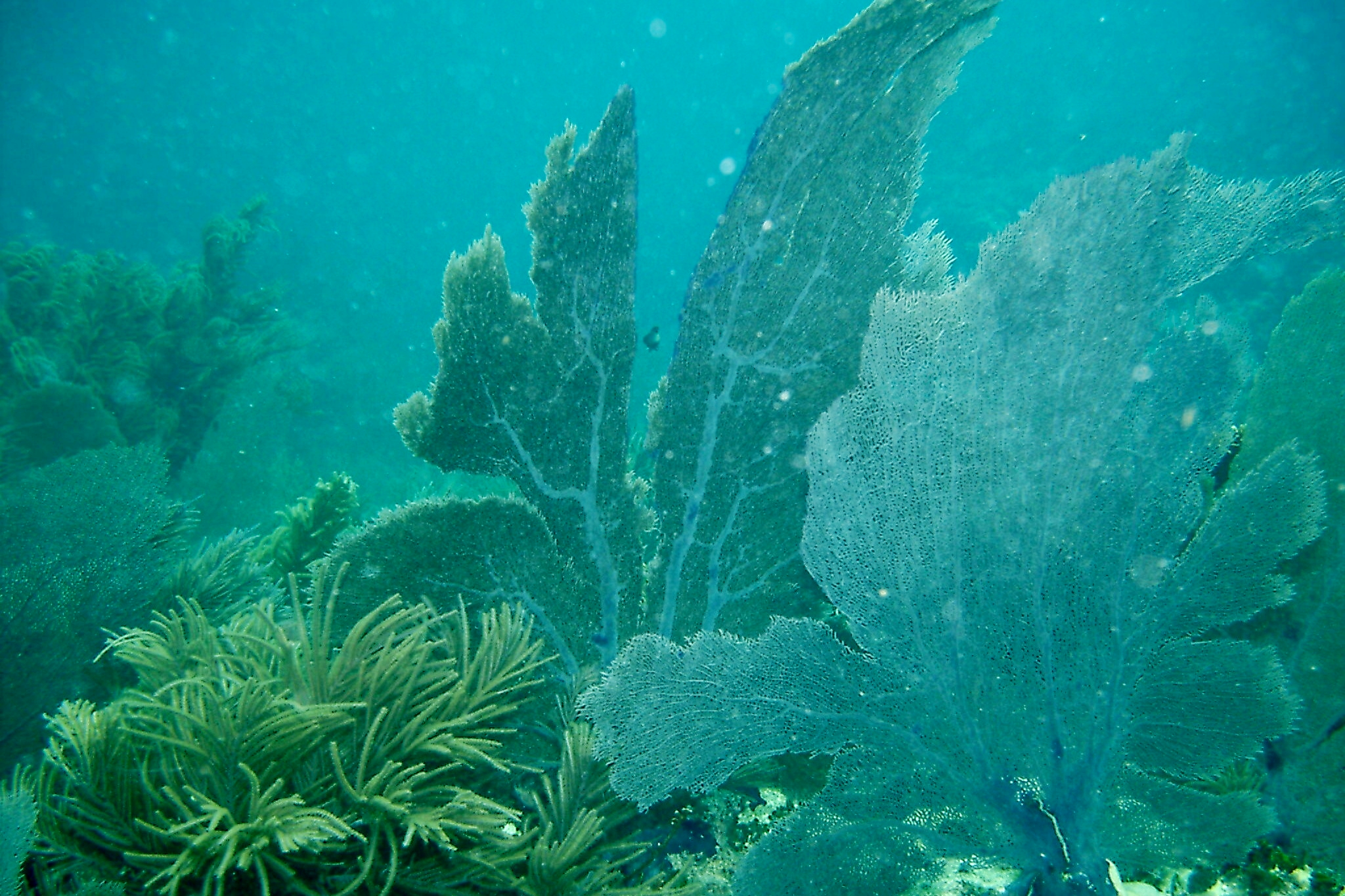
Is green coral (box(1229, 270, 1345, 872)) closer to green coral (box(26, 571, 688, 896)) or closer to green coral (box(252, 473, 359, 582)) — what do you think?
green coral (box(26, 571, 688, 896))

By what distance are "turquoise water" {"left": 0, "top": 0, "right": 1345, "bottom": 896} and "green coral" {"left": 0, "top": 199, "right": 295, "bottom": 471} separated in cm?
12

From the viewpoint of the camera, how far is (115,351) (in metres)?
8.45

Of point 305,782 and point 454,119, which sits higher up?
point 454,119

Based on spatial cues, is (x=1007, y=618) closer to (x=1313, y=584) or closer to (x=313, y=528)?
(x=1313, y=584)

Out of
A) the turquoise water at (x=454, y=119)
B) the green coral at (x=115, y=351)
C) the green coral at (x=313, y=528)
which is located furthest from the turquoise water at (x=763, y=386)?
the green coral at (x=313, y=528)

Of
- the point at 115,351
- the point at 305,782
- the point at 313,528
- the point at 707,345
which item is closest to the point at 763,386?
the point at 707,345

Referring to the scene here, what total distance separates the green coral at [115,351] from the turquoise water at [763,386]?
12 cm

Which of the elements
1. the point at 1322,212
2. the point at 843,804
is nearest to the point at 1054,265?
the point at 1322,212

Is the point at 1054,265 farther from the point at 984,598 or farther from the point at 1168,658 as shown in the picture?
the point at 1168,658

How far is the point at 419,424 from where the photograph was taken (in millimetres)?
2869

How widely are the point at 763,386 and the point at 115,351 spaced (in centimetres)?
973

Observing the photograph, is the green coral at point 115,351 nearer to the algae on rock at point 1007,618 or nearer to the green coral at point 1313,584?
the algae on rock at point 1007,618

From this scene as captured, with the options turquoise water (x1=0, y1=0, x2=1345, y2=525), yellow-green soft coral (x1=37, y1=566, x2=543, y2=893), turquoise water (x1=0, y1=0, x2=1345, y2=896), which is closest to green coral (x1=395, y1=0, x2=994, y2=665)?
turquoise water (x1=0, y1=0, x2=1345, y2=896)

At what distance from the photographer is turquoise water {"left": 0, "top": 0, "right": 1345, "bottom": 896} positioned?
2.25 m
